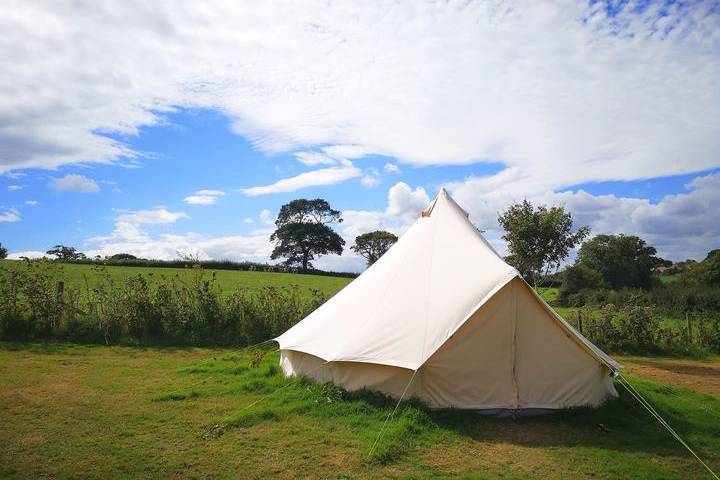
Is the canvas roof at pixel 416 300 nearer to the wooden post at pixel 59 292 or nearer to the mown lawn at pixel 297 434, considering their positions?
the mown lawn at pixel 297 434

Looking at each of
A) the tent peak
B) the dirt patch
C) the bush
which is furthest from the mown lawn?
the bush

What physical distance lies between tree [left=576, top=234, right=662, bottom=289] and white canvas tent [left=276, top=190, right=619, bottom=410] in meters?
33.2

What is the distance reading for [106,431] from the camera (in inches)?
248

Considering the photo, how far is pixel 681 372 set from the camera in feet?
38.5

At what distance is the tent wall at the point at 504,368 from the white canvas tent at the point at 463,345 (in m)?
0.01

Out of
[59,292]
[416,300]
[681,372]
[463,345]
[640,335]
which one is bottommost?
[681,372]

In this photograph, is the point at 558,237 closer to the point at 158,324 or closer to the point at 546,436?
the point at 546,436

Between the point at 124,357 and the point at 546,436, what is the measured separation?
9.02 metres

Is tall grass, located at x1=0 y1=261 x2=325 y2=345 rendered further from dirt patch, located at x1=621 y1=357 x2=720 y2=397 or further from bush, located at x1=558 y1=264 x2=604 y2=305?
bush, located at x1=558 y1=264 x2=604 y2=305

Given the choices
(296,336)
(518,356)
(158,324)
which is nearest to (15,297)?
(158,324)

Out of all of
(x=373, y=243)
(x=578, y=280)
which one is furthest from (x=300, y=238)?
(x=578, y=280)

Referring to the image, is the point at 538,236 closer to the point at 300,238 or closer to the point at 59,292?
the point at 59,292

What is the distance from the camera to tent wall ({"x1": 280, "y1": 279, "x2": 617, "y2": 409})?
6.98m

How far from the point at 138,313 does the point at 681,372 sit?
1308 cm
